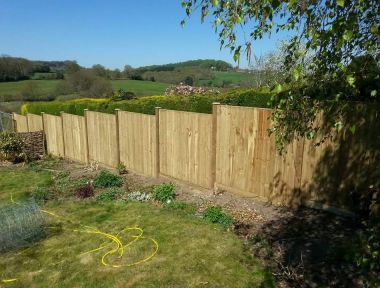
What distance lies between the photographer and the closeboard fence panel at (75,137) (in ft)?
37.8

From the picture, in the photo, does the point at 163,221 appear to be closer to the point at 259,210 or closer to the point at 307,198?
the point at 259,210

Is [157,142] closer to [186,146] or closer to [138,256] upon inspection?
[186,146]

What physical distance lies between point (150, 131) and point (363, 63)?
6.64m

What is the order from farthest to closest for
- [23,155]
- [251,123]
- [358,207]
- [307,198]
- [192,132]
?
[23,155] → [192,132] → [251,123] → [307,198] → [358,207]

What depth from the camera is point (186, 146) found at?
26.2 feet

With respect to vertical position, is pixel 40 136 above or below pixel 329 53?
below

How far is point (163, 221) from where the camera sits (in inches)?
256

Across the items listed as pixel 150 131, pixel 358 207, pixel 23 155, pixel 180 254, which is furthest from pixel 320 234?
pixel 23 155

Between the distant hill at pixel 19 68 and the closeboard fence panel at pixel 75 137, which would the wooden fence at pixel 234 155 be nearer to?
the closeboard fence panel at pixel 75 137

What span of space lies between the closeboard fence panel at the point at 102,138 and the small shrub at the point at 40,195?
7.32ft

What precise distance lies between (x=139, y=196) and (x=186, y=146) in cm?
160

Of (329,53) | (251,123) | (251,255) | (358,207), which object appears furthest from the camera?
(251,123)

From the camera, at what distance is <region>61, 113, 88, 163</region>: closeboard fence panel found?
1152cm

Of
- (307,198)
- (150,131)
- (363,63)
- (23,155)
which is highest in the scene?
(363,63)
